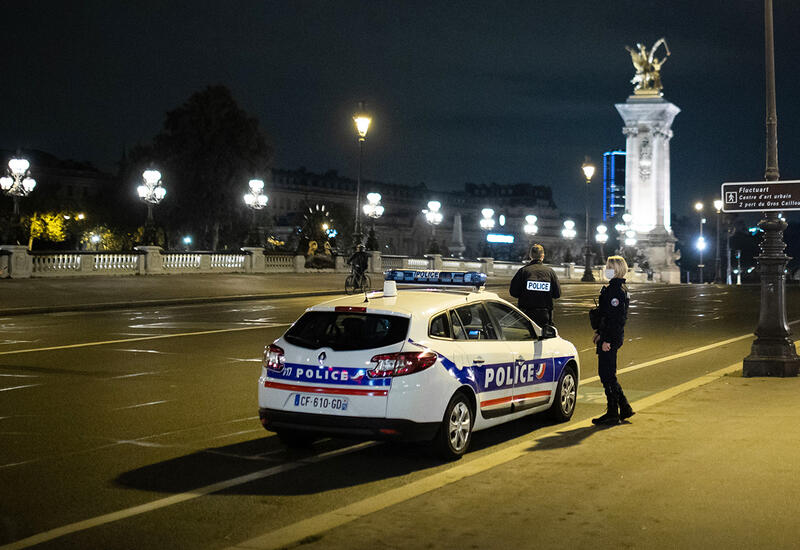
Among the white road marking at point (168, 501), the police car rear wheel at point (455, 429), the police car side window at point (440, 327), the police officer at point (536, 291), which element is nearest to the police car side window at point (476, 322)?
the police car side window at point (440, 327)

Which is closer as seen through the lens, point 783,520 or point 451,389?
point 783,520

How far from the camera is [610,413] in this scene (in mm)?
10656

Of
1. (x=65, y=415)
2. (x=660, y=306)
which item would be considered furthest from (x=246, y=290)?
(x=65, y=415)

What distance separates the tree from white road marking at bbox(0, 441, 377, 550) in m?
71.1

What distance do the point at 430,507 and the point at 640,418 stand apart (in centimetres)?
455

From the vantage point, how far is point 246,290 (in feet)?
133

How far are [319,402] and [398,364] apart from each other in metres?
0.75

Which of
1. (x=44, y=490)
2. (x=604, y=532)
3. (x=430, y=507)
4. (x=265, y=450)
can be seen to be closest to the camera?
(x=604, y=532)

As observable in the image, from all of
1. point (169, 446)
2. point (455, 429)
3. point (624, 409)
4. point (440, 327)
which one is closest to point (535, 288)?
point (624, 409)

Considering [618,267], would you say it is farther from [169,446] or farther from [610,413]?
[169,446]

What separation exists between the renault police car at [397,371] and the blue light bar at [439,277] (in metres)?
1.53

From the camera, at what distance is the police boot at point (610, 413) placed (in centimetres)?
1062

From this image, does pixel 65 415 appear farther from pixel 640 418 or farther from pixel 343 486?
pixel 640 418

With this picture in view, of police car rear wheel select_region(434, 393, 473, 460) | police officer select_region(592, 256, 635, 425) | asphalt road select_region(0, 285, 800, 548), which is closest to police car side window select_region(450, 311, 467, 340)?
police car rear wheel select_region(434, 393, 473, 460)
